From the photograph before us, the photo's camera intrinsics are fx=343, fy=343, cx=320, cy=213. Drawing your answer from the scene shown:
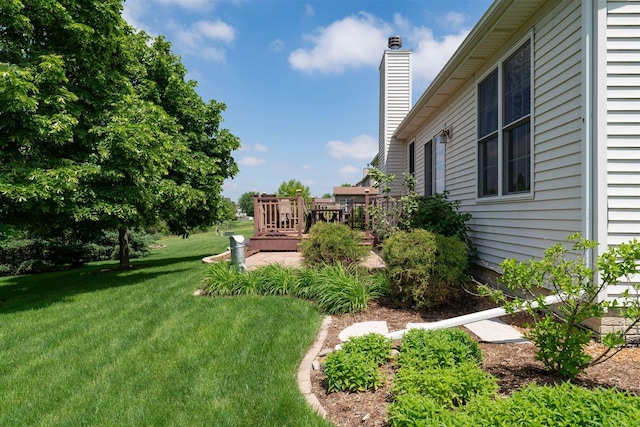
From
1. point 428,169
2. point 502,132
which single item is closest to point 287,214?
point 428,169

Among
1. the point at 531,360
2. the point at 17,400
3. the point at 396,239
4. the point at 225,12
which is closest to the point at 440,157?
the point at 396,239

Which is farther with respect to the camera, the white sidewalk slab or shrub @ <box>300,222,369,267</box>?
shrub @ <box>300,222,369,267</box>

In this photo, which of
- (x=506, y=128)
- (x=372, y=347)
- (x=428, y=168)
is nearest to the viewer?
(x=372, y=347)

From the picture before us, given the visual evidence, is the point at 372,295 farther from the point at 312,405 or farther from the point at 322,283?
the point at 312,405

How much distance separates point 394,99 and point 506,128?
712cm

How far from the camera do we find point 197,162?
9.16m

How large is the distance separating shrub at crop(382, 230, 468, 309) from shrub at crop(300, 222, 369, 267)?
1326 millimetres

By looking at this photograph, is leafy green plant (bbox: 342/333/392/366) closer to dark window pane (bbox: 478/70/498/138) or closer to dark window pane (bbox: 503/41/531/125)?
dark window pane (bbox: 503/41/531/125)

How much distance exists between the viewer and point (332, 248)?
5.56m

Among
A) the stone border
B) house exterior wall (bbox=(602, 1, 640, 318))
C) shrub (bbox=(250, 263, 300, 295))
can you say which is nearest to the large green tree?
shrub (bbox=(250, 263, 300, 295))

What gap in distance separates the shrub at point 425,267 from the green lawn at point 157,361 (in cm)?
117

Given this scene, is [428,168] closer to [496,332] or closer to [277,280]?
[277,280]

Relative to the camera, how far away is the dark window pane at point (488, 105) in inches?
200

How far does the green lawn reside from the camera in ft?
7.23
